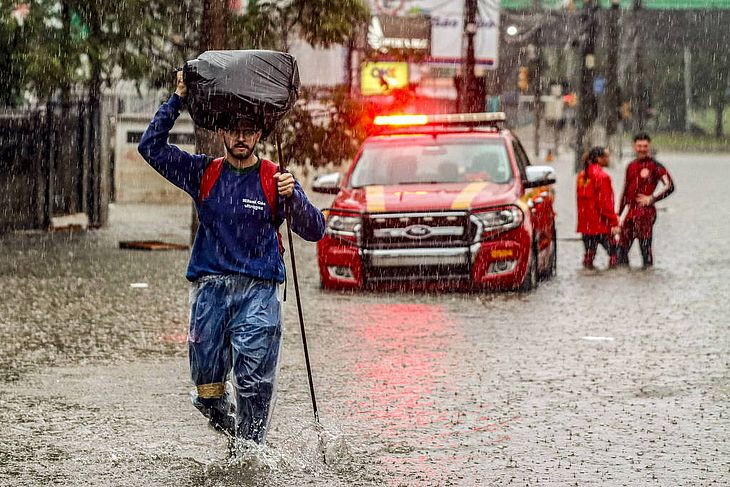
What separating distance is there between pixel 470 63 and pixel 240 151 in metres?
21.5

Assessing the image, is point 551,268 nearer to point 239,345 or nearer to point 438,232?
point 438,232

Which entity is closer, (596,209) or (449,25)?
(596,209)

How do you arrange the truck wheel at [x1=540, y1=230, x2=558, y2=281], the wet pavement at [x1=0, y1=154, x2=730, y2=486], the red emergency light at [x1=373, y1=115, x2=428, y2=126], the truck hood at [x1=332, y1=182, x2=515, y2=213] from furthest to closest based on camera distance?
1. the truck wheel at [x1=540, y1=230, x2=558, y2=281]
2. the red emergency light at [x1=373, y1=115, x2=428, y2=126]
3. the truck hood at [x1=332, y1=182, x2=515, y2=213]
4. the wet pavement at [x1=0, y1=154, x2=730, y2=486]

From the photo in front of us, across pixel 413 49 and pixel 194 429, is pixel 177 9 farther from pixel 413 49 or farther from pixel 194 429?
pixel 194 429

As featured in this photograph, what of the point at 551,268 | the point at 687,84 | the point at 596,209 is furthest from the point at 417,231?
the point at 687,84

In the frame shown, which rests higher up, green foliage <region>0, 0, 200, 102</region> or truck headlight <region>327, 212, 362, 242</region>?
green foliage <region>0, 0, 200, 102</region>

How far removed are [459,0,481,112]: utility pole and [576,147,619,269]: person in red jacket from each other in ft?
35.2

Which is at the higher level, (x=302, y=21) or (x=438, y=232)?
(x=302, y=21)

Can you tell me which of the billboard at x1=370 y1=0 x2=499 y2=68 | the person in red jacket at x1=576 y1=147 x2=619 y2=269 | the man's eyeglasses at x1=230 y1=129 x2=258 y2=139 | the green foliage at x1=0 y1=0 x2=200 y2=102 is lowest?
the person in red jacket at x1=576 y1=147 x2=619 y2=269

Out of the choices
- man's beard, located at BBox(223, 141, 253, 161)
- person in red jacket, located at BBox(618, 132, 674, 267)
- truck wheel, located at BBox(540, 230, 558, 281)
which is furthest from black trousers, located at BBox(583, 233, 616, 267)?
man's beard, located at BBox(223, 141, 253, 161)

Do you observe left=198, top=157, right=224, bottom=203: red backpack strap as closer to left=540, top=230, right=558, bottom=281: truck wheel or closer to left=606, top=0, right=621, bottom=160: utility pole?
left=540, top=230, right=558, bottom=281: truck wheel

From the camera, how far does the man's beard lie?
22.0 ft

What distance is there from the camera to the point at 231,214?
676cm

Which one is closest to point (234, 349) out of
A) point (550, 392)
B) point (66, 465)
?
point (66, 465)
